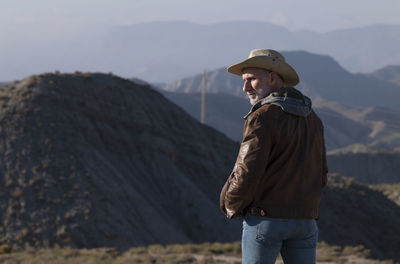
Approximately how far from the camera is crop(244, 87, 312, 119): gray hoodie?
3498mm

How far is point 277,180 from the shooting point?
346 cm

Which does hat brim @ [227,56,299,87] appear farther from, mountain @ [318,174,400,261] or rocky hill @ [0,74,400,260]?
mountain @ [318,174,400,261]

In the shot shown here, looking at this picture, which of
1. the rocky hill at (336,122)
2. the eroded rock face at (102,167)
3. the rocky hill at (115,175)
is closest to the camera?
the eroded rock face at (102,167)

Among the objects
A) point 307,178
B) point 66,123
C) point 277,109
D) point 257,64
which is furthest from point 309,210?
point 66,123

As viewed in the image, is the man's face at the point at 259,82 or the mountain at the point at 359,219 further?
the mountain at the point at 359,219

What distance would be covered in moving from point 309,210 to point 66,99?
67.5ft

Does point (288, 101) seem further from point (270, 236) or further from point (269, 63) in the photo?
point (270, 236)

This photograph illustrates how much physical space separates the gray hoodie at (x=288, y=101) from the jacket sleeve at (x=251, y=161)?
0.14m

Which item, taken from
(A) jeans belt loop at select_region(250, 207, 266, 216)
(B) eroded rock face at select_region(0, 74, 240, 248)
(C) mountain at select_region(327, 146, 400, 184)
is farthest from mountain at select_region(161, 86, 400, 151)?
(A) jeans belt loop at select_region(250, 207, 266, 216)

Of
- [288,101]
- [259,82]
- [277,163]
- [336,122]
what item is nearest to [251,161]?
[277,163]

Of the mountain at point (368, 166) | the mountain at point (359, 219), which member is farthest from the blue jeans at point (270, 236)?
the mountain at point (368, 166)

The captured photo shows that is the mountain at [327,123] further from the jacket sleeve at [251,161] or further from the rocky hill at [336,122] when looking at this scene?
the jacket sleeve at [251,161]

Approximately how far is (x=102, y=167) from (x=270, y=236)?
17738 millimetres

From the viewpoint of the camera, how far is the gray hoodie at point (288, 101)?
11.5 ft
